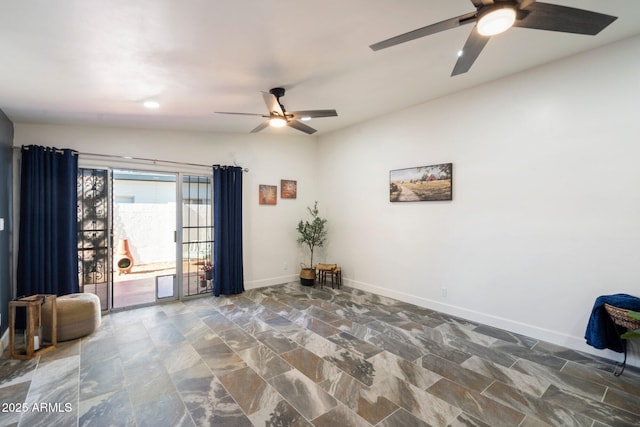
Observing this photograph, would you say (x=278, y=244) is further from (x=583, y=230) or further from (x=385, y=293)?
(x=583, y=230)

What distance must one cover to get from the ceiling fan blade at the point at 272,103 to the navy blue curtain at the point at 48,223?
2.89 m

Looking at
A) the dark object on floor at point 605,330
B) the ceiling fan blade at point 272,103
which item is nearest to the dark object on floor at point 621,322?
the dark object on floor at point 605,330

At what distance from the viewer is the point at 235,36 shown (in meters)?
2.30

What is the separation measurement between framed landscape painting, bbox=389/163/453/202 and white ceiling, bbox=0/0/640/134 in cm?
106

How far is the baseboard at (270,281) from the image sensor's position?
5.51 metres

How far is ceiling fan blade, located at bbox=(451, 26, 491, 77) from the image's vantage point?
6.40 ft

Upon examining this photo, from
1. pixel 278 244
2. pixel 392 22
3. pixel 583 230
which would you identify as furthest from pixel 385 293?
pixel 392 22

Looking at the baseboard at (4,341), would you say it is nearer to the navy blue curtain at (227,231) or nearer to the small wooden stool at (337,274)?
the navy blue curtain at (227,231)

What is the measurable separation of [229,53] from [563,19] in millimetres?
2427

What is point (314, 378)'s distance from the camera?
254 centimetres

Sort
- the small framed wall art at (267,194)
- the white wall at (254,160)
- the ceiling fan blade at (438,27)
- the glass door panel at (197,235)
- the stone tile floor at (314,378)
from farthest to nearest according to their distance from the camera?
the small framed wall art at (267,194) < the glass door panel at (197,235) < the white wall at (254,160) < the stone tile floor at (314,378) < the ceiling fan blade at (438,27)

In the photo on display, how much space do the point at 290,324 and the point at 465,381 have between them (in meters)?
2.10

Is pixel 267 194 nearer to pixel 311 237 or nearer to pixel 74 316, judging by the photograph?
pixel 311 237

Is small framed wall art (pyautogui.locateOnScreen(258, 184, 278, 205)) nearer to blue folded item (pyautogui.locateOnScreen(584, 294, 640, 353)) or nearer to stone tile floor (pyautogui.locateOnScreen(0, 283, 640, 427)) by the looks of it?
stone tile floor (pyautogui.locateOnScreen(0, 283, 640, 427))
